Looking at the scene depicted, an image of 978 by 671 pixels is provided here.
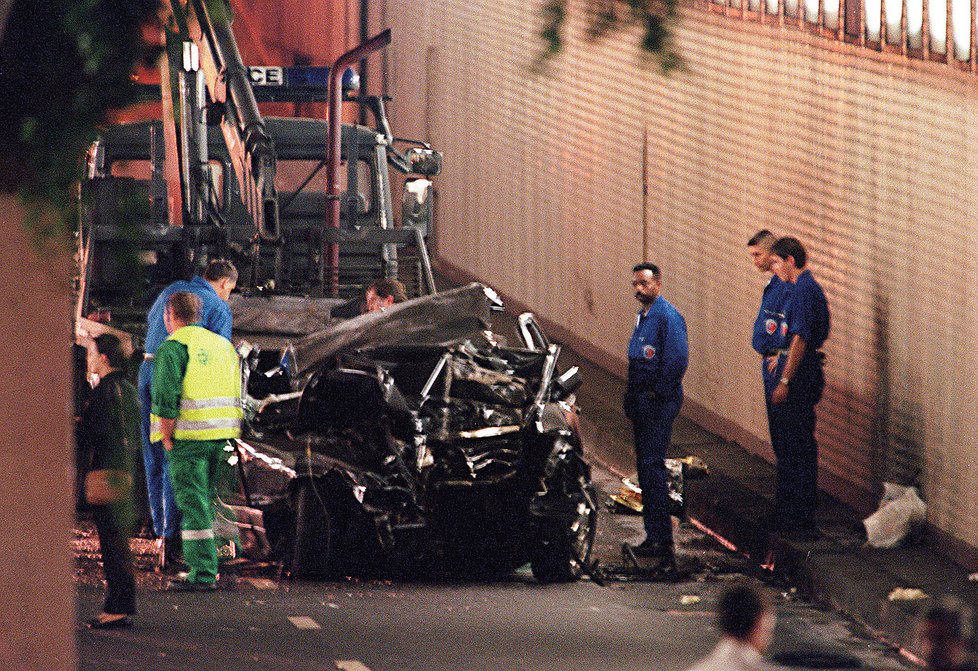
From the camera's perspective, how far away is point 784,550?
12492mm

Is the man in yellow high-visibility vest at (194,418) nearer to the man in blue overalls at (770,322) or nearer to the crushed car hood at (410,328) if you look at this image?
the crushed car hood at (410,328)

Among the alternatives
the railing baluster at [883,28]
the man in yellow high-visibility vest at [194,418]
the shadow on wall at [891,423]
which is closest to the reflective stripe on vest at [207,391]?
the man in yellow high-visibility vest at [194,418]

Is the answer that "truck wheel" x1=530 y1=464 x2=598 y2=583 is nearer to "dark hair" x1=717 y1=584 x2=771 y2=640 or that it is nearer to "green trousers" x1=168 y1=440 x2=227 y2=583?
"green trousers" x1=168 y1=440 x2=227 y2=583

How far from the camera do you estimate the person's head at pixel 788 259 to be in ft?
42.3

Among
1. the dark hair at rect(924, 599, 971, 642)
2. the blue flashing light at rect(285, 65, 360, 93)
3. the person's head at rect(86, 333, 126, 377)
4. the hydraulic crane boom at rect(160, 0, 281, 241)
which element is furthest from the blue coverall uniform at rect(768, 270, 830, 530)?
the blue flashing light at rect(285, 65, 360, 93)

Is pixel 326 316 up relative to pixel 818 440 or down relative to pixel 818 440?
up

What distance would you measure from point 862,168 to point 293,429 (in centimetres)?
464

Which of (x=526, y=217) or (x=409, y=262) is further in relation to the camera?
(x=526, y=217)

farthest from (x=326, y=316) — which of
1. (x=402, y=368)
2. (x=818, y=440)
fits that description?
(x=818, y=440)

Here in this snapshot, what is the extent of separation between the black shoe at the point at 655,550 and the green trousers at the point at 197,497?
9.07 ft

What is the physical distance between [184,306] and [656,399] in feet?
10.3

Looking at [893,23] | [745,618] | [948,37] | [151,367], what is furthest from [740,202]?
[745,618]

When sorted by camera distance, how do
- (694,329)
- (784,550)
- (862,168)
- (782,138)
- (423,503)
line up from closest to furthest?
(423,503) < (784,550) < (862,168) < (782,138) < (694,329)

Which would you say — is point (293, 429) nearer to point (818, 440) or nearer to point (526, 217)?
point (818, 440)
